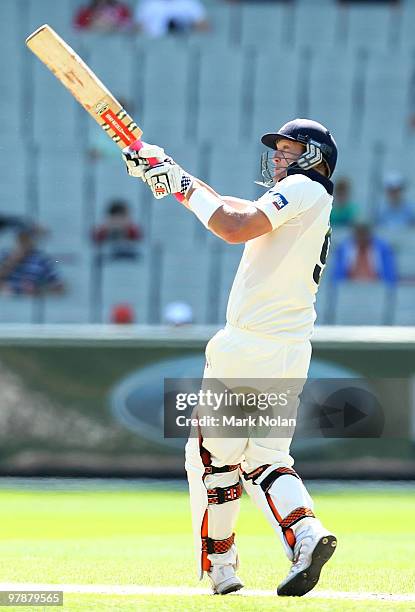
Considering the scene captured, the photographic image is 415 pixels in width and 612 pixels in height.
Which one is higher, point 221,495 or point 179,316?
point 179,316

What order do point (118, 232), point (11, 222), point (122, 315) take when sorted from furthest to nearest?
point (11, 222) → point (118, 232) → point (122, 315)

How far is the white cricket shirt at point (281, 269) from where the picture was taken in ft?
15.6

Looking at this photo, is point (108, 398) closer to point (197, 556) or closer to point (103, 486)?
point (103, 486)

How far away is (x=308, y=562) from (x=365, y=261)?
306 inches

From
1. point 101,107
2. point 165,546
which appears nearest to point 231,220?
point 101,107

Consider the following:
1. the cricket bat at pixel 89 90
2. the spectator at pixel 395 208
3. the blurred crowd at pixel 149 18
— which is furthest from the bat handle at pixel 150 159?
the blurred crowd at pixel 149 18

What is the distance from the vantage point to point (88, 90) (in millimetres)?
4969

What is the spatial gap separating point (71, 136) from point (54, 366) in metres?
5.44

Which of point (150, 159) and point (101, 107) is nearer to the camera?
point (150, 159)

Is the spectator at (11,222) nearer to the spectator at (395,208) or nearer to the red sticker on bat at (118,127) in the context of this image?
the spectator at (395,208)

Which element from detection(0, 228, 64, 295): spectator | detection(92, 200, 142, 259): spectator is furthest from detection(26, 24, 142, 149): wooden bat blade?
detection(92, 200, 142, 259): spectator

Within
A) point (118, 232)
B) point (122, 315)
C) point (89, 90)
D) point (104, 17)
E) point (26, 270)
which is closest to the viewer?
point (89, 90)

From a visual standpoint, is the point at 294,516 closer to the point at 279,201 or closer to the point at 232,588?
the point at 232,588

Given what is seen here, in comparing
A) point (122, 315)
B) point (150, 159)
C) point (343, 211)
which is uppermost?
point (343, 211)
